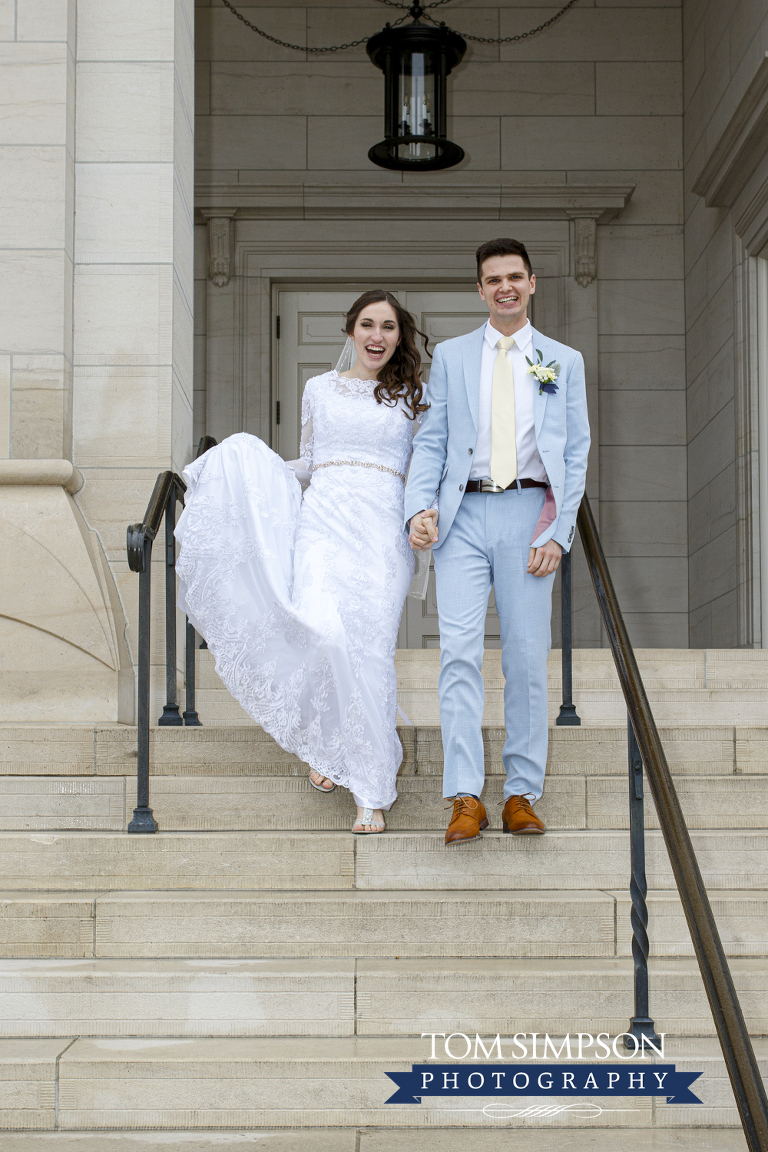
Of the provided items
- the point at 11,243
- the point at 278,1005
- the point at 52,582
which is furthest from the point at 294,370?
the point at 278,1005

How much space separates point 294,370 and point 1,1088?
21.1 ft

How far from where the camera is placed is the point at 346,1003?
10.2 ft

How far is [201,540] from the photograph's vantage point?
4043mm

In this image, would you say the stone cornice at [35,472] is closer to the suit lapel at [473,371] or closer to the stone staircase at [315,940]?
the stone staircase at [315,940]

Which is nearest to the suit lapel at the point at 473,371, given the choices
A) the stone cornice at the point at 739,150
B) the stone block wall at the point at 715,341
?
the stone cornice at the point at 739,150

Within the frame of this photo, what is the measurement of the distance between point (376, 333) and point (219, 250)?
466cm

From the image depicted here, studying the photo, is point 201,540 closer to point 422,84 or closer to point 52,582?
point 52,582

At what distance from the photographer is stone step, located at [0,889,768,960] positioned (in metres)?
3.34

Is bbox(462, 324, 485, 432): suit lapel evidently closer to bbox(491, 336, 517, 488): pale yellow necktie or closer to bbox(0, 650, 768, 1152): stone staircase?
bbox(491, 336, 517, 488): pale yellow necktie

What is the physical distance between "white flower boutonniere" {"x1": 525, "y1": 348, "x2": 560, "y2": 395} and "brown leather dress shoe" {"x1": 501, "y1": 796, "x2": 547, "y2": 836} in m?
1.26

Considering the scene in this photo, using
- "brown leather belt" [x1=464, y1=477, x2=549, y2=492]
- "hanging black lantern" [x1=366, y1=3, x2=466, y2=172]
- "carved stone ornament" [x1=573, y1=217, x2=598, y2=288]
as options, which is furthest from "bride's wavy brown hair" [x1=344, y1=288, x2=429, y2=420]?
"carved stone ornament" [x1=573, y1=217, x2=598, y2=288]

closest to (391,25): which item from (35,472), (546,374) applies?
(35,472)

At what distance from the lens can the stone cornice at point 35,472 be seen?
4.95 meters

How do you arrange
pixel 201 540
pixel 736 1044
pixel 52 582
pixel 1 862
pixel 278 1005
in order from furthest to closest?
pixel 52 582 → pixel 201 540 → pixel 1 862 → pixel 278 1005 → pixel 736 1044
